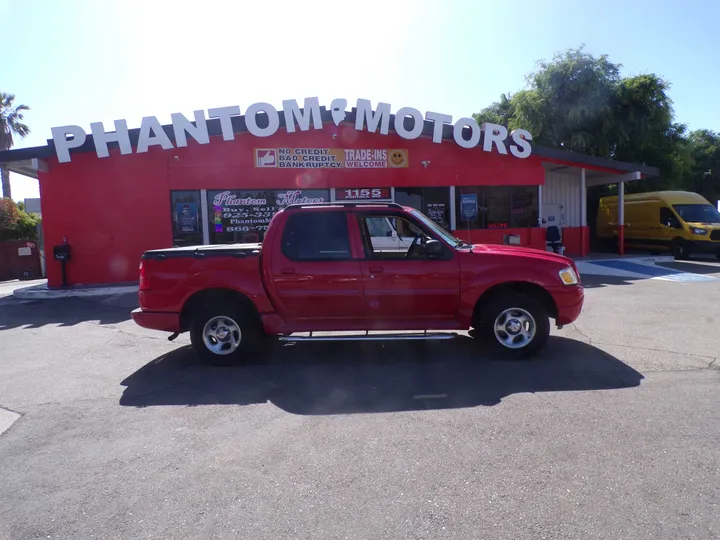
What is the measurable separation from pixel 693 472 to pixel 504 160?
15.1m

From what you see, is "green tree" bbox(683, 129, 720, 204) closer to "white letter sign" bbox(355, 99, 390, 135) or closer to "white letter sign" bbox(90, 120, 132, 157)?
"white letter sign" bbox(355, 99, 390, 135)

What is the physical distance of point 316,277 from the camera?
650cm

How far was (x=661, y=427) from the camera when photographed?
4387 millimetres

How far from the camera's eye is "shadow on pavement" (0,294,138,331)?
10344mm

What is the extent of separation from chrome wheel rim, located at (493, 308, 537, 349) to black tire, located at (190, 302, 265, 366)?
2.92 meters

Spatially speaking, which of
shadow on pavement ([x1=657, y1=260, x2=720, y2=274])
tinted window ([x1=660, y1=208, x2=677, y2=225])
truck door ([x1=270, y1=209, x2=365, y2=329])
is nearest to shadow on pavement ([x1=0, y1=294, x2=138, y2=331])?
truck door ([x1=270, y1=209, x2=365, y2=329])

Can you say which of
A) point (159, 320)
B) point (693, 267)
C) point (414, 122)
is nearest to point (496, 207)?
point (414, 122)

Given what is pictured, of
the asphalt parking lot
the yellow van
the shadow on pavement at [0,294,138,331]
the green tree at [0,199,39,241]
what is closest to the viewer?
the asphalt parking lot

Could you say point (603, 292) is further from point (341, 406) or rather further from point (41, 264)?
point (41, 264)

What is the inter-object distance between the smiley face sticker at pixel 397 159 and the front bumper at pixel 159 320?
11234 millimetres

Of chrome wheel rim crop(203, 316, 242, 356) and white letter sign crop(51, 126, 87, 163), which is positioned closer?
chrome wheel rim crop(203, 316, 242, 356)

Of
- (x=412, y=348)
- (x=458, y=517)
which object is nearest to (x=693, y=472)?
(x=458, y=517)

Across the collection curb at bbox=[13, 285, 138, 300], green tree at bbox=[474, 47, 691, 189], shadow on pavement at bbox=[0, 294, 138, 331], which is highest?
green tree at bbox=[474, 47, 691, 189]

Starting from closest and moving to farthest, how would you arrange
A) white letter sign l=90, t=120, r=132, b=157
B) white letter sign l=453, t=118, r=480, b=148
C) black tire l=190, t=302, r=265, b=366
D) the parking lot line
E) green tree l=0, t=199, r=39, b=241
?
1. black tire l=190, t=302, r=265, b=366
2. the parking lot line
3. white letter sign l=90, t=120, r=132, b=157
4. white letter sign l=453, t=118, r=480, b=148
5. green tree l=0, t=199, r=39, b=241
